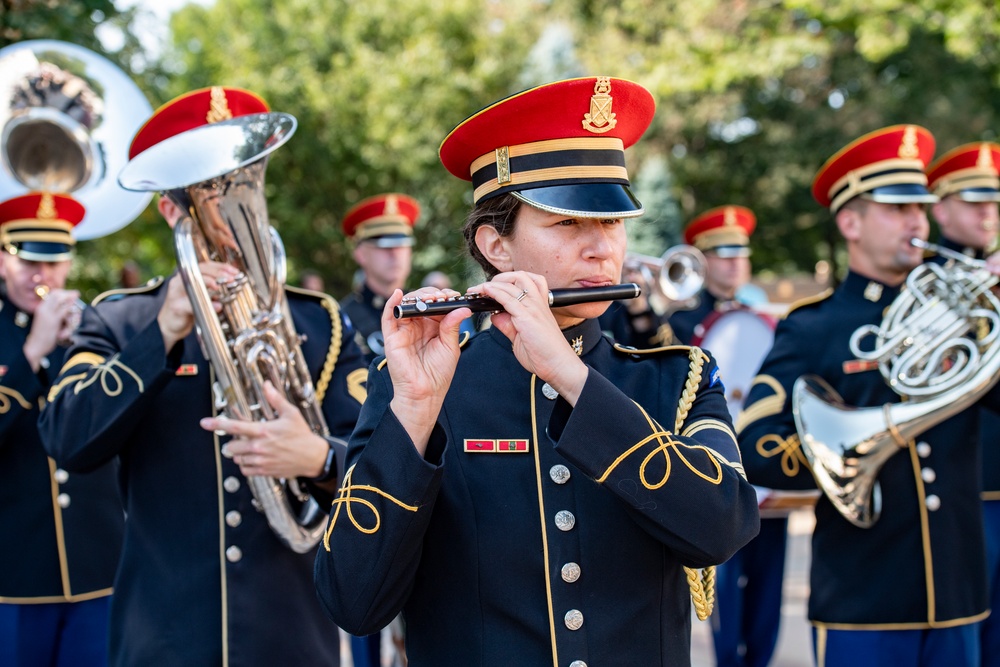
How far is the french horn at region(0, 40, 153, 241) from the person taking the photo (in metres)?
5.85

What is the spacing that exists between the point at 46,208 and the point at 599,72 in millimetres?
14547

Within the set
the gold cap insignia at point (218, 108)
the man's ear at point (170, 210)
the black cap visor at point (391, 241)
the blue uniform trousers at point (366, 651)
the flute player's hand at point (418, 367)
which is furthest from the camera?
the black cap visor at point (391, 241)

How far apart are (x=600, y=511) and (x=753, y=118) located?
20.1 metres

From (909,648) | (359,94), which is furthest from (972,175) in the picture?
(359,94)

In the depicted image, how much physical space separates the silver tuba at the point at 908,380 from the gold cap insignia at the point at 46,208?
3338 millimetres

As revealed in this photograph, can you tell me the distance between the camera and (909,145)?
14.4ft

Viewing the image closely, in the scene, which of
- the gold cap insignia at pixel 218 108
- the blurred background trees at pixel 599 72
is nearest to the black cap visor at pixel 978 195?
the gold cap insignia at pixel 218 108

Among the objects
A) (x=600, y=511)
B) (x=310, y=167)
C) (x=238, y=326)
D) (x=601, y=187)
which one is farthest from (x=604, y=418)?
(x=310, y=167)

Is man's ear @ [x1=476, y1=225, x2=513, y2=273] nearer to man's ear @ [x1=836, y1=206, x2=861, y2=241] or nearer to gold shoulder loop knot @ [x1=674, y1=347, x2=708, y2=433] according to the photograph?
gold shoulder loop knot @ [x1=674, y1=347, x2=708, y2=433]

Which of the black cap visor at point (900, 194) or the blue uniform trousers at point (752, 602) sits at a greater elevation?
the black cap visor at point (900, 194)

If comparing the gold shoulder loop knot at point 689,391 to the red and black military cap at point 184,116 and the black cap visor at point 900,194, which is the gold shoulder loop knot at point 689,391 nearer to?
the red and black military cap at point 184,116

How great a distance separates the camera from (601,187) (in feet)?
7.26

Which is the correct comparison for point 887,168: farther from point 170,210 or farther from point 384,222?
point 384,222

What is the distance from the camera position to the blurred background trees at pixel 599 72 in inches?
586
